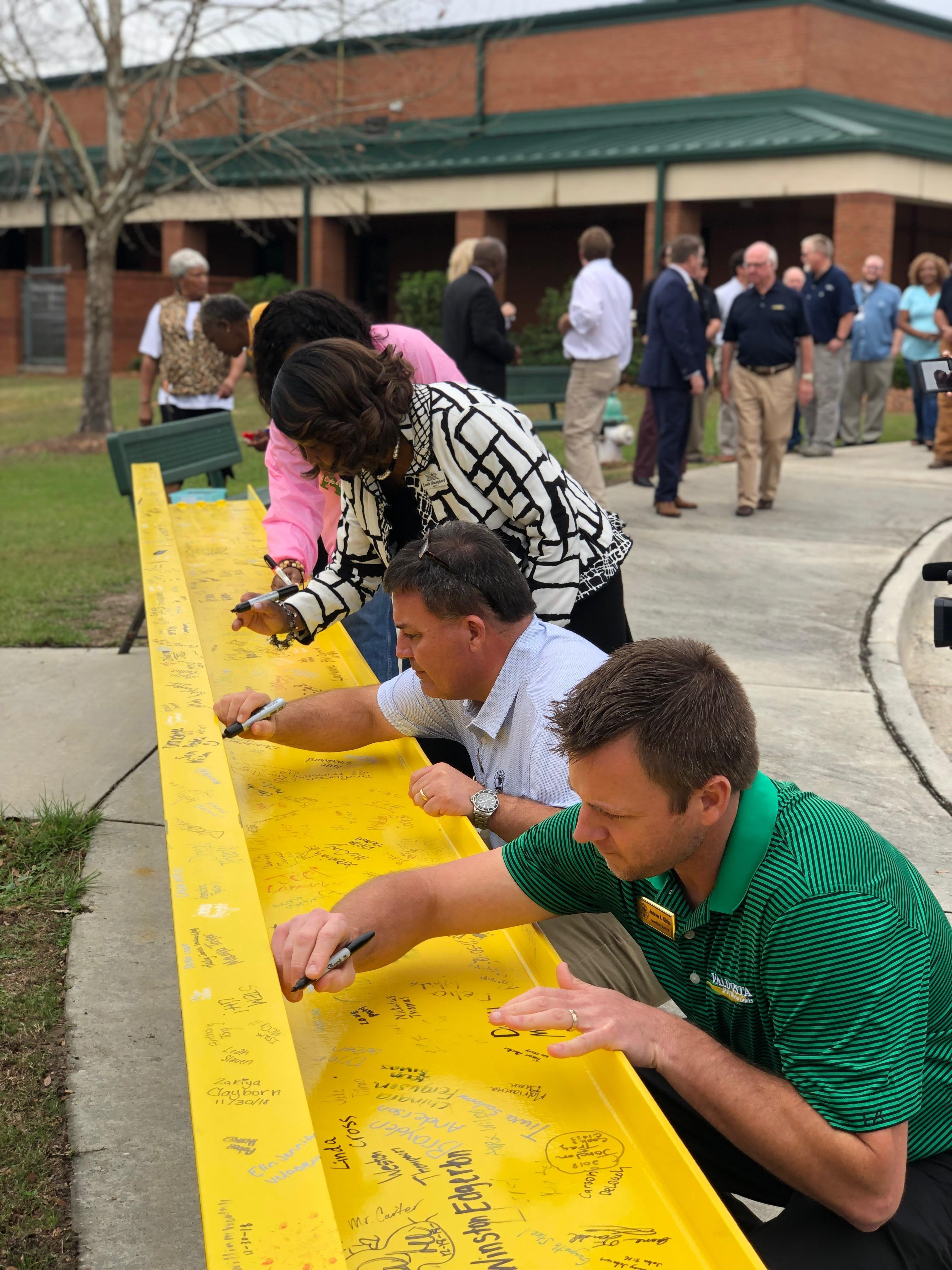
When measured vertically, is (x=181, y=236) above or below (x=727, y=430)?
above

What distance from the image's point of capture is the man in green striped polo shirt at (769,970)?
5.70 feet

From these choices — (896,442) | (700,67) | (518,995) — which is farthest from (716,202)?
(518,995)

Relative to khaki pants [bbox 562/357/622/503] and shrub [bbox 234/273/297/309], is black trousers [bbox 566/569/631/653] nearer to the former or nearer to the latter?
khaki pants [bbox 562/357/622/503]

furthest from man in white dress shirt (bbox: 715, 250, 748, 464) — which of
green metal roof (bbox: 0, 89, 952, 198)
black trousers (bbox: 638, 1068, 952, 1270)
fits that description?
black trousers (bbox: 638, 1068, 952, 1270)

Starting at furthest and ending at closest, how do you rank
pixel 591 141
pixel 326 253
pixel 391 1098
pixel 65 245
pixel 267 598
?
pixel 65 245
pixel 326 253
pixel 591 141
pixel 267 598
pixel 391 1098

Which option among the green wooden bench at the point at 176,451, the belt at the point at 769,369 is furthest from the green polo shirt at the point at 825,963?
the belt at the point at 769,369

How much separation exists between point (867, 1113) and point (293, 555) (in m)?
2.87

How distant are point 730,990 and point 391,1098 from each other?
51 cm

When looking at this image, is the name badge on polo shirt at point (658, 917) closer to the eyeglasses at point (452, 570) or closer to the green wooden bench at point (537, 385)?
the eyeglasses at point (452, 570)

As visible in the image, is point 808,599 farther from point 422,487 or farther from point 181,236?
point 181,236

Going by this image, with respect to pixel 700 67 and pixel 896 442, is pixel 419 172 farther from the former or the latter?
pixel 896 442

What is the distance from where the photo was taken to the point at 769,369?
32.0 feet

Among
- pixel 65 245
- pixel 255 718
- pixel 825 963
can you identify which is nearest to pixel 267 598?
pixel 255 718

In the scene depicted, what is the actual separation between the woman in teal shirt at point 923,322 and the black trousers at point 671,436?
499 cm
